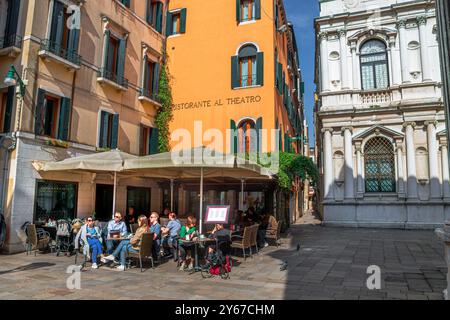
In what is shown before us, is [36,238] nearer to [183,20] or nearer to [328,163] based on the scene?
[183,20]

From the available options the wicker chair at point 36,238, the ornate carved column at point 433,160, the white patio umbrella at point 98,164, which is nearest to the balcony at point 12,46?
the white patio umbrella at point 98,164

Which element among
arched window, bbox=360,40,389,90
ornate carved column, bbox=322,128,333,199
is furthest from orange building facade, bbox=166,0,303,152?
arched window, bbox=360,40,389,90

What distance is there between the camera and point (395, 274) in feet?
23.3

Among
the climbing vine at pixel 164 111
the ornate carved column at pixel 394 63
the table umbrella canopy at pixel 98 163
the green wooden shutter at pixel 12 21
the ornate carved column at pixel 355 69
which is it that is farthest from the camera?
the ornate carved column at pixel 355 69

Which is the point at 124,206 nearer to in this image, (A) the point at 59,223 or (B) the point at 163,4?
(A) the point at 59,223

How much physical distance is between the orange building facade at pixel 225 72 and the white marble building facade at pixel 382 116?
3737mm

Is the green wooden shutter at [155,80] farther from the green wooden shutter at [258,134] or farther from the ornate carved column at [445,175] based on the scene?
the ornate carved column at [445,175]

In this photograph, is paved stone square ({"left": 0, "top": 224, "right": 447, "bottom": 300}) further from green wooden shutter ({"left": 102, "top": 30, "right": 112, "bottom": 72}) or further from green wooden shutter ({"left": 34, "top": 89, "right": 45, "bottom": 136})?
green wooden shutter ({"left": 102, "top": 30, "right": 112, "bottom": 72})

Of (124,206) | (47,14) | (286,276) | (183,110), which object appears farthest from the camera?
(183,110)

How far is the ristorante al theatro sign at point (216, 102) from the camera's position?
51.5 ft

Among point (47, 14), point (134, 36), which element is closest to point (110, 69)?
point (134, 36)

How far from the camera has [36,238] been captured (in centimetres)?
888

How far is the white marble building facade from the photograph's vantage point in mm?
17422
